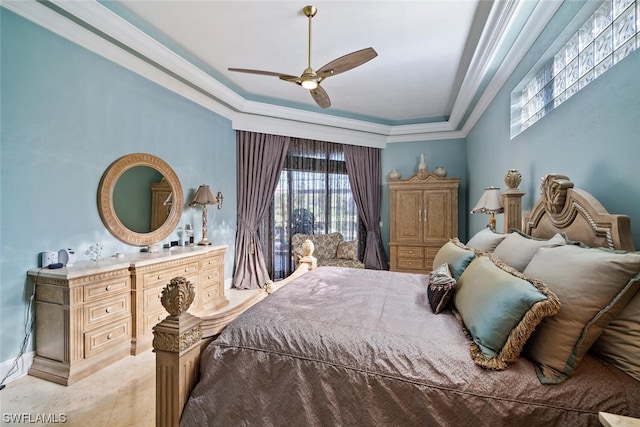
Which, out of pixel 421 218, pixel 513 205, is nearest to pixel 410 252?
pixel 421 218

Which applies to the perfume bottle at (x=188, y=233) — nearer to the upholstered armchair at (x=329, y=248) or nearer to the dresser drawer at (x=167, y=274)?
the dresser drawer at (x=167, y=274)

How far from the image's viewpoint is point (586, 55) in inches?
66.7

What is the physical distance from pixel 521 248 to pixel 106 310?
307 cm

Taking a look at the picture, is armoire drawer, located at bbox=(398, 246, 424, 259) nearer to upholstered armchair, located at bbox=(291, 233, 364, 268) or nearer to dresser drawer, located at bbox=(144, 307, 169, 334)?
upholstered armchair, located at bbox=(291, 233, 364, 268)

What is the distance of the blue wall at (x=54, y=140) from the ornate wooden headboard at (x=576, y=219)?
358 cm

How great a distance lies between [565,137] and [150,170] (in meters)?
3.77

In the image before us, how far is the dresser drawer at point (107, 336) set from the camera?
2.14 m

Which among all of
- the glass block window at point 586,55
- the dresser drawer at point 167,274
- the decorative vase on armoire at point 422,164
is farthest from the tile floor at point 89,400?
the decorative vase on armoire at point 422,164

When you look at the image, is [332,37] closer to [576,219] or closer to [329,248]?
[576,219]

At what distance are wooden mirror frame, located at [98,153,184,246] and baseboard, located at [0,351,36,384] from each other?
1.08 meters

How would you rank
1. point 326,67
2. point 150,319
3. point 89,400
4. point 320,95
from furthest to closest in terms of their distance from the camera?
point 320,95 < point 150,319 < point 326,67 < point 89,400

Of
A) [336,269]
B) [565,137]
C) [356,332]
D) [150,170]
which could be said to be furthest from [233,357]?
[150,170]

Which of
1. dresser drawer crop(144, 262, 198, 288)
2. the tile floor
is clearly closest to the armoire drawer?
dresser drawer crop(144, 262, 198, 288)

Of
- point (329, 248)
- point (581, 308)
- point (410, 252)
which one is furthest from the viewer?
point (410, 252)
